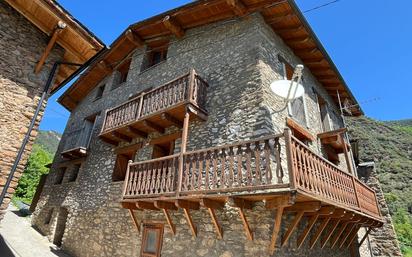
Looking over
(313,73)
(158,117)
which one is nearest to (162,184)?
(158,117)

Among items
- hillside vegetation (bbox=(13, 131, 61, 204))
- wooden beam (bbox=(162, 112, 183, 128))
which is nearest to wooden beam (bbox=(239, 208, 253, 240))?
wooden beam (bbox=(162, 112, 183, 128))

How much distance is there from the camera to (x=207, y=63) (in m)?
9.60

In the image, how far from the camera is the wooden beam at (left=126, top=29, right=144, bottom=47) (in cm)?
1263

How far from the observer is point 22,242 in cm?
1020

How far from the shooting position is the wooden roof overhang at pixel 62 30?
599 cm

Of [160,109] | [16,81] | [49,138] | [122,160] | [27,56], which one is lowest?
[122,160]

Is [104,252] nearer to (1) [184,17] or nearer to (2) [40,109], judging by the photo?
(2) [40,109]

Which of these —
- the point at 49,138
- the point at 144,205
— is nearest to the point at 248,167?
the point at 144,205

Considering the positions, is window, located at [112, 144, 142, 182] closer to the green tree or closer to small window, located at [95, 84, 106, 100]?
small window, located at [95, 84, 106, 100]

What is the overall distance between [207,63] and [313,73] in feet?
18.2

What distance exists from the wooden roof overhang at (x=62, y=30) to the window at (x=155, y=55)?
5792 millimetres

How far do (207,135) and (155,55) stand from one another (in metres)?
7.15

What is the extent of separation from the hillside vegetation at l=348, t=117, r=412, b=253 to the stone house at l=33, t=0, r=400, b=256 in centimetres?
1325

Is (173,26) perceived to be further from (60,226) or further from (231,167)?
(60,226)
